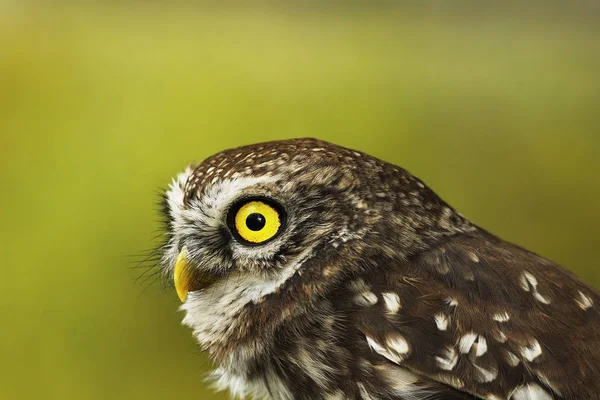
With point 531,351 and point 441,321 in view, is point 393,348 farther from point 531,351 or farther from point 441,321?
point 531,351

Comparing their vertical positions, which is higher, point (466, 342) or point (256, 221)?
point (256, 221)

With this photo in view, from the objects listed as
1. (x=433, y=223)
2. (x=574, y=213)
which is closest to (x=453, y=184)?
(x=574, y=213)

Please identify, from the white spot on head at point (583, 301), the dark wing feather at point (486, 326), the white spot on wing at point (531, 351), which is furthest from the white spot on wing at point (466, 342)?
the white spot on head at point (583, 301)

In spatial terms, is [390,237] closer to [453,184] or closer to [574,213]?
[453,184]

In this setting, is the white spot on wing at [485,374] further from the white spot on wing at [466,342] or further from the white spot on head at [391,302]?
the white spot on head at [391,302]

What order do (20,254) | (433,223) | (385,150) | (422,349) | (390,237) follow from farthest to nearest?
(385,150) → (20,254) → (433,223) → (390,237) → (422,349)

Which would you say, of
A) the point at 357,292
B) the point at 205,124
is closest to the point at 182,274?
the point at 357,292

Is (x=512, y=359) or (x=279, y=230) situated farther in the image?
(x=279, y=230)
